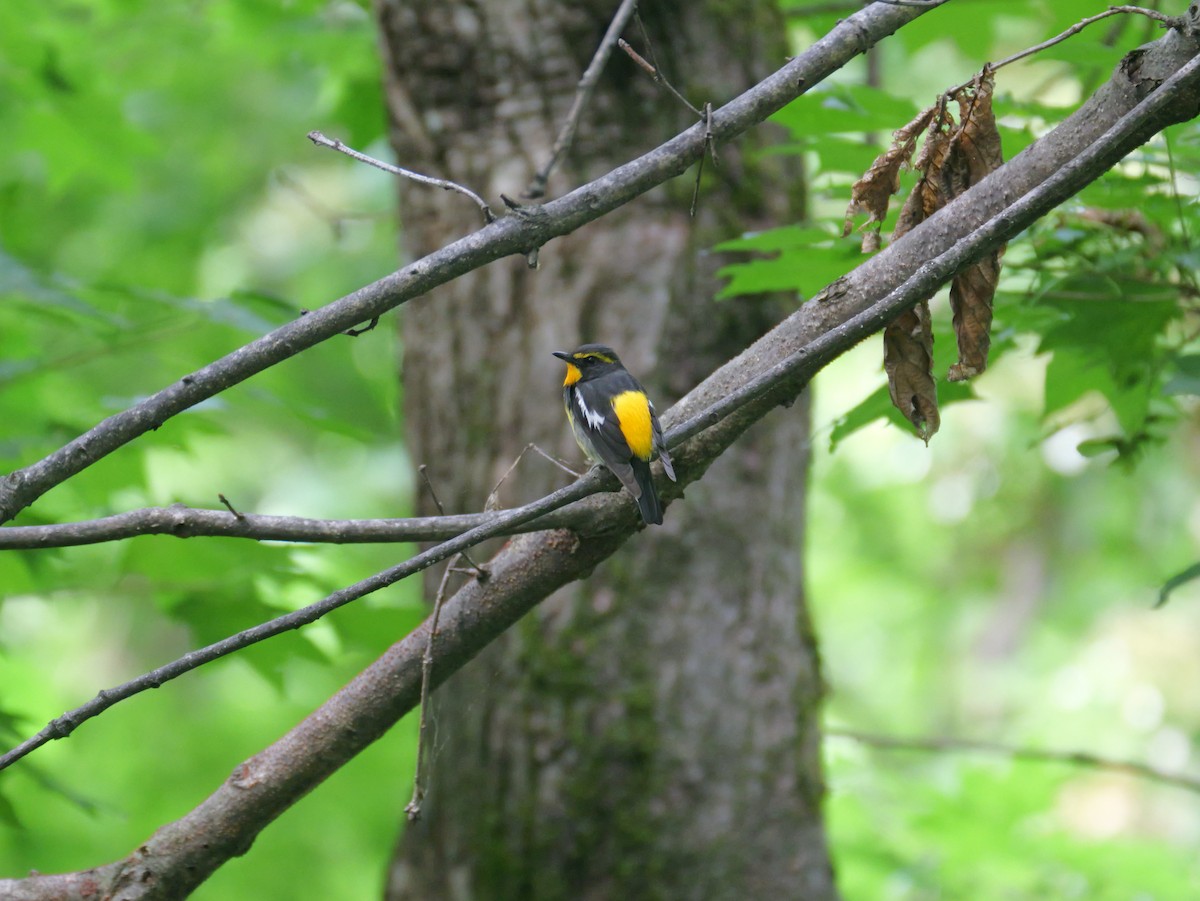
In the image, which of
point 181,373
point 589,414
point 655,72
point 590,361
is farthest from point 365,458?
point 655,72

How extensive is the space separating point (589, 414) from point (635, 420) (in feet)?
1.47

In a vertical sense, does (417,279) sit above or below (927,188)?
below

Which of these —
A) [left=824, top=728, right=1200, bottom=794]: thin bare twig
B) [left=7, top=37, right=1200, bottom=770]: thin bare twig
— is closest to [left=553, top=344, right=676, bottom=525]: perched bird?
[left=7, top=37, right=1200, bottom=770]: thin bare twig

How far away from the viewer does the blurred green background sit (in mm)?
2457

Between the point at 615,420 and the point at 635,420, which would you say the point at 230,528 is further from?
the point at 615,420

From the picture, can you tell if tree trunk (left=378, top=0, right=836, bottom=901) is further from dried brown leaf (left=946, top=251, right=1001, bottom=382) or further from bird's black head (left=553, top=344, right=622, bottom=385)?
dried brown leaf (left=946, top=251, right=1001, bottom=382)

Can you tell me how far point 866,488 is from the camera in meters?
10.6

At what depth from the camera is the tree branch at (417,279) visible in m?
1.40

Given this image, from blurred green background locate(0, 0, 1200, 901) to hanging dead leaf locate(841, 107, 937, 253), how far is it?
349 millimetres

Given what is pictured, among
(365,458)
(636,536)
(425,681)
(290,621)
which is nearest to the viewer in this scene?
(290,621)

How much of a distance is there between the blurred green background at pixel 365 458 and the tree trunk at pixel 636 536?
0.39 m

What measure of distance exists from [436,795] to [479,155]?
2.08m

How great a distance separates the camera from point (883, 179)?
74.9 inches

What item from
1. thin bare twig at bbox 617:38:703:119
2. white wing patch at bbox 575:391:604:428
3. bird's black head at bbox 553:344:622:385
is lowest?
thin bare twig at bbox 617:38:703:119
